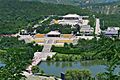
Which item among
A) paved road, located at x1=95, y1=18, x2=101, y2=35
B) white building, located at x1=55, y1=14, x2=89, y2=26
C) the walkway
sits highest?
white building, located at x1=55, y1=14, x2=89, y2=26

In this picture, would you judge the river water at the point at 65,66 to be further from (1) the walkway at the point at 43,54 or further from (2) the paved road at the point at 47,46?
(2) the paved road at the point at 47,46

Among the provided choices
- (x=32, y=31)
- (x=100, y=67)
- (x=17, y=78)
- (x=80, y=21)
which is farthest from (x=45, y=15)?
(x=17, y=78)

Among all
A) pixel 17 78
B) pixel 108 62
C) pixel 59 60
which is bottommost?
pixel 59 60

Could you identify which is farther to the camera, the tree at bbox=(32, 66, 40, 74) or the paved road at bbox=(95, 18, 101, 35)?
the paved road at bbox=(95, 18, 101, 35)

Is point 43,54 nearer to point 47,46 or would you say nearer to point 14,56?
point 47,46

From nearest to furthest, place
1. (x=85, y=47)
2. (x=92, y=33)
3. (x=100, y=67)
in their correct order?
1. (x=100, y=67)
2. (x=85, y=47)
3. (x=92, y=33)

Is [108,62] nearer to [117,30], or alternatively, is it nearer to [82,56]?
[82,56]

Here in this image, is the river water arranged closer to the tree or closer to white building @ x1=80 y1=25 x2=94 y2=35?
the tree

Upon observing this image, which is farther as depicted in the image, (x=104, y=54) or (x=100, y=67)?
(x=100, y=67)

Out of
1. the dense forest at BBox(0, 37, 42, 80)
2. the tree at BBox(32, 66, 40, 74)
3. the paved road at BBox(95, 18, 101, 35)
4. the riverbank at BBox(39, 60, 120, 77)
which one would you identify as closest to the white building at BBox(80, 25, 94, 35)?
the paved road at BBox(95, 18, 101, 35)

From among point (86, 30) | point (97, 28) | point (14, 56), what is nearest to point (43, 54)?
point (86, 30)

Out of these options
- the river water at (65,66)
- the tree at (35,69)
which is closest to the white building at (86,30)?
the river water at (65,66)
